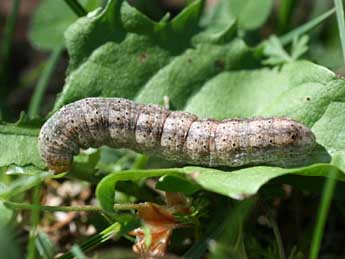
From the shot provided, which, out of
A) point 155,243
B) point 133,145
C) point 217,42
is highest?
point 217,42

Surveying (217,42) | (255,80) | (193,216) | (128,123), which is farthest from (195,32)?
(193,216)

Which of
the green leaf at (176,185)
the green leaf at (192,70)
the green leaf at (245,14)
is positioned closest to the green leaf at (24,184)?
the green leaf at (176,185)

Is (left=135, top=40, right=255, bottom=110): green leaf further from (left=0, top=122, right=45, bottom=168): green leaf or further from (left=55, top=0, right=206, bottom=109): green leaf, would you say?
(left=0, top=122, right=45, bottom=168): green leaf

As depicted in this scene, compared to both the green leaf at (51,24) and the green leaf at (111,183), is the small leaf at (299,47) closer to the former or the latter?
the green leaf at (111,183)

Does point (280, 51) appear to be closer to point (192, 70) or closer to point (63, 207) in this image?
point (192, 70)

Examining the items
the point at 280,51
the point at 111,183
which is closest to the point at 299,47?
the point at 280,51

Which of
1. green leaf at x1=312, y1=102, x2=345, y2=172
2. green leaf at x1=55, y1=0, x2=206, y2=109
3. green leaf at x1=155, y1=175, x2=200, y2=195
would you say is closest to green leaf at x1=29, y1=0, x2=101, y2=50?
green leaf at x1=55, y1=0, x2=206, y2=109

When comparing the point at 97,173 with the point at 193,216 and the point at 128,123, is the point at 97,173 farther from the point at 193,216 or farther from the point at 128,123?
the point at 193,216
